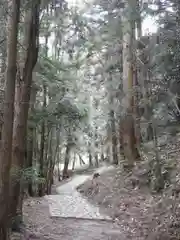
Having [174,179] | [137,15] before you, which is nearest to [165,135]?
[174,179]

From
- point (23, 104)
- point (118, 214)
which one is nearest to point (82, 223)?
point (118, 214)

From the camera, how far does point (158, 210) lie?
23.2 feet

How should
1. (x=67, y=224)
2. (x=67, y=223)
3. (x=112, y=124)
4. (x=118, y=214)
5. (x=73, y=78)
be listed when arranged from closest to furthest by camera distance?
(x=67, y=224) < (x=67, y=223) < (x=118, y=214) < (x=73, y=78) < (x=112, y=124)

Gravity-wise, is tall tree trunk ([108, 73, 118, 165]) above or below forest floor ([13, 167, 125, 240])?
above

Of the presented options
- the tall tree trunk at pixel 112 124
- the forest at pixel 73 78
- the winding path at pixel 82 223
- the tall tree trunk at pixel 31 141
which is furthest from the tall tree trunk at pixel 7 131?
the tall tree trunk at pixel 112 124

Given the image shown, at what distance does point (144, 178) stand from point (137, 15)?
16.7ft

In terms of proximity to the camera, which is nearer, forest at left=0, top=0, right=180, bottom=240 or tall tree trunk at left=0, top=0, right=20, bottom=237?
tall tree trunk at left=0, top=0, right=20, bottom=237

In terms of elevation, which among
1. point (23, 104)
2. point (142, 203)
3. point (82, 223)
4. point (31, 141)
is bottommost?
point (82, 223)

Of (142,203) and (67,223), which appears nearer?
(67,223)

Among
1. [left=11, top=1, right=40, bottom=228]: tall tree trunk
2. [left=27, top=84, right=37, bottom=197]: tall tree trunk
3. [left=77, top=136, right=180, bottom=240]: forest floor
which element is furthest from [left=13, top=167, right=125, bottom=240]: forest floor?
[left=27, top=84, right=37, bottom=197]: tall tree trunk

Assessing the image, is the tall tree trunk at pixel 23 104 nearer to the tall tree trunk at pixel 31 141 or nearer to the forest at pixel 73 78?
the forest at pixel 73 78

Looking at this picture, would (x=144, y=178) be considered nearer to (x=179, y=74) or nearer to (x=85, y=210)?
(x=85, y=210)

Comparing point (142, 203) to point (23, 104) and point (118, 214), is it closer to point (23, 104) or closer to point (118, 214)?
point (118, 214)

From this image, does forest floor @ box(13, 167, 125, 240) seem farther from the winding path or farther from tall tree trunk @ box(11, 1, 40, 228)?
tall tree trunk @ box(11, 1, 40, 228)
